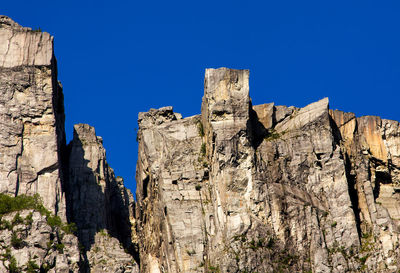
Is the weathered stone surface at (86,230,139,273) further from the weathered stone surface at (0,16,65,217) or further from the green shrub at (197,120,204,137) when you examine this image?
the green shrub at (197,120,204,137)

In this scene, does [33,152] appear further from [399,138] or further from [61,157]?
[399,138]

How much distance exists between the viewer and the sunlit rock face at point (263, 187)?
11369 centimetres

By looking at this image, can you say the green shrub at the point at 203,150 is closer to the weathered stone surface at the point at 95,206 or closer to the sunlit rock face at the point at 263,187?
the sunlit rock face at the point at 263,187

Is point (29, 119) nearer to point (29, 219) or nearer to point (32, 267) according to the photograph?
point (29, 219)

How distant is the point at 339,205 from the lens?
11719cm

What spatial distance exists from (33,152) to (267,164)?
2423cm

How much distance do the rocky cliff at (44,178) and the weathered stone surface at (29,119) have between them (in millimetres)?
102

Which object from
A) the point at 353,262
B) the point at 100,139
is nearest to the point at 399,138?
the point at 353,262

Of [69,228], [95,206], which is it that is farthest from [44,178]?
[95,206]

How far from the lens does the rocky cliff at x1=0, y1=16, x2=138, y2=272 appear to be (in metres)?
109

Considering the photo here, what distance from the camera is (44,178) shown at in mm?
117125

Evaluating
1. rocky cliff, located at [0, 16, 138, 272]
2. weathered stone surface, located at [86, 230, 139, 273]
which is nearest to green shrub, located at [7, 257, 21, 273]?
rocky cliff, located at [0, 16, 138, 272]

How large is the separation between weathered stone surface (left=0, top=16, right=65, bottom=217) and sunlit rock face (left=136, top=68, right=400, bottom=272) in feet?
38.0

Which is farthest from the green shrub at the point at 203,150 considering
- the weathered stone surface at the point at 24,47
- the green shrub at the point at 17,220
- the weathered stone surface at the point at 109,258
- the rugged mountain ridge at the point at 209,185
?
the green shrub at the point at 17,220
